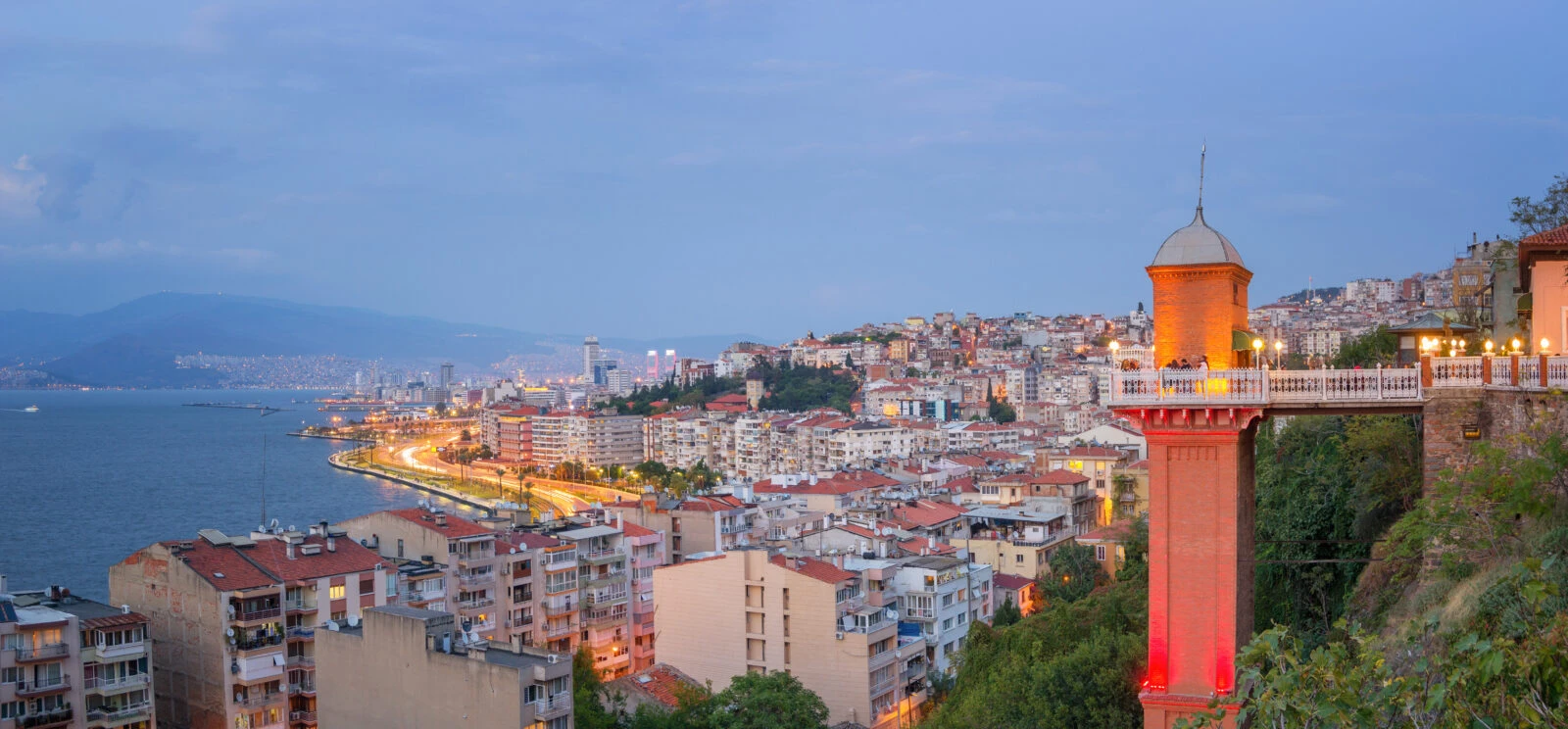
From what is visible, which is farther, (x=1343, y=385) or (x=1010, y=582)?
(x=1010, y=582)

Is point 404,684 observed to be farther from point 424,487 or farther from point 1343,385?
point 424,487

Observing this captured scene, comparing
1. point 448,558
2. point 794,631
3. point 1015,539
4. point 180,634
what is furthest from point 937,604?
point 180,634

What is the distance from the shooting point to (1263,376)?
9.30 m

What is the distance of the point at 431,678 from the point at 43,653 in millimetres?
5430

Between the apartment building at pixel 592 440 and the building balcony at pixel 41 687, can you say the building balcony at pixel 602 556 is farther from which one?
the apartment building at pixel 592 440

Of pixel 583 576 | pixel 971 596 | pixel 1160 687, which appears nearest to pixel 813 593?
pixel 971 596

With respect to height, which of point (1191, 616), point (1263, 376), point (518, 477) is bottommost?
point (518, 477)

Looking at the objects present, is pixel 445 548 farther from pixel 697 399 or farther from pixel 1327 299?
pixel 1327 299

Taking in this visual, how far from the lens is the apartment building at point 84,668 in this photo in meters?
16.0

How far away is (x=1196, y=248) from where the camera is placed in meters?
9.77

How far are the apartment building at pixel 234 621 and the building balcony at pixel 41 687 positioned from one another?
2.04 m

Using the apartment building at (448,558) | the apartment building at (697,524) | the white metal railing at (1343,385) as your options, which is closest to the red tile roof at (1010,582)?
the apartment building at (697,524)

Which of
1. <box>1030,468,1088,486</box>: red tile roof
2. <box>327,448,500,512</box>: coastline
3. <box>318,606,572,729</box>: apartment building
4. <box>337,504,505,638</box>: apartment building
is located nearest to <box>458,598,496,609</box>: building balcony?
<box>337,504,505,638</box>: apartment building

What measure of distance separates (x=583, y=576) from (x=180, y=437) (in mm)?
90936
